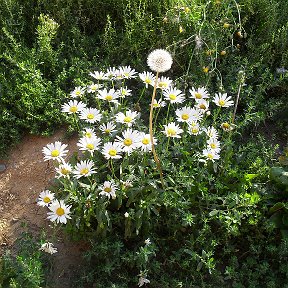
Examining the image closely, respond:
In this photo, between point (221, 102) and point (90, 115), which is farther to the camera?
point (221, 102)

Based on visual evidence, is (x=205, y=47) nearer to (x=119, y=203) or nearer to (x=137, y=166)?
(x=137, y=166)

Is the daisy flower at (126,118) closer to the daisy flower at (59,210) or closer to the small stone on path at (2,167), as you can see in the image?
the daisy flower at (59,210)

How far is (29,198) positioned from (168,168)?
1.01 m

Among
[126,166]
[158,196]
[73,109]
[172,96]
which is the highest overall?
[172,96]

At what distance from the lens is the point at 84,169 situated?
8.98 ft

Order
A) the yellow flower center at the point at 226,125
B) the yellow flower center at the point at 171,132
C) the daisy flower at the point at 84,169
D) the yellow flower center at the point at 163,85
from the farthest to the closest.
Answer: the yellow flower center at the point at 163,85, the yellow flower center at the point at 226,125, the yellow flower center at the point at 171,132, the daisy flower at the point at 84,169

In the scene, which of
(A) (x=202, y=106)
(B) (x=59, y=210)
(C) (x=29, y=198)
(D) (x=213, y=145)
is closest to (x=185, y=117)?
(A) (x=202, y=106)

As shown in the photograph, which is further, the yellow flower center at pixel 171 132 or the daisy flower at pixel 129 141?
the yellow flower center at pixel 171 132

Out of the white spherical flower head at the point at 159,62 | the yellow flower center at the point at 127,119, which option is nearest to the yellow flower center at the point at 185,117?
the yellow flower center at the point at 127,119

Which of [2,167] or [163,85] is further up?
[163,85]

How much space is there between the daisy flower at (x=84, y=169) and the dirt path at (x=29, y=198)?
1.57 feet

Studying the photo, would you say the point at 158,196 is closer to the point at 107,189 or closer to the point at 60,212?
the point at 107,189

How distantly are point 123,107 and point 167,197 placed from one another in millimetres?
673

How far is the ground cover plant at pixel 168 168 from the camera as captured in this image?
110 inches
